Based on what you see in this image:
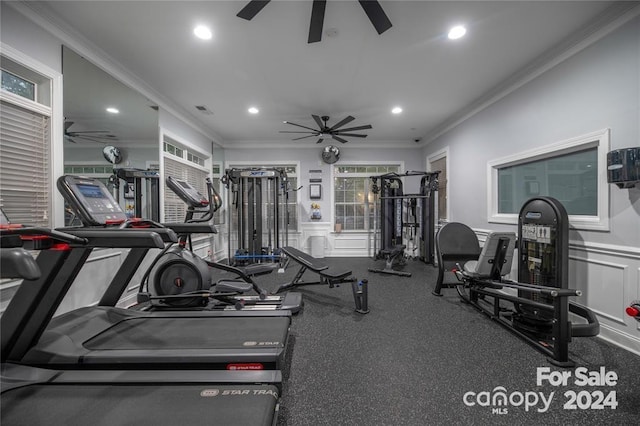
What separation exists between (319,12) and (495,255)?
2840 millimetres

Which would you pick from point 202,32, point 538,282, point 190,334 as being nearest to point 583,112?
point 538,282

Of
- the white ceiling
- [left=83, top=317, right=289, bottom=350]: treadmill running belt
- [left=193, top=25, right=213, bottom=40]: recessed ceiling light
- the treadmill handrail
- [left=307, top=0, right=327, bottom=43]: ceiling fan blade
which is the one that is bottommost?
[left=83, top=317, right=289, bottom=350]: treadmill running belt

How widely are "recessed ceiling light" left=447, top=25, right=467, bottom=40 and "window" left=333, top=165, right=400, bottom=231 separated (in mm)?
3885

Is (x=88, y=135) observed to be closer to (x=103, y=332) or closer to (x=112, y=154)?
(x=112, y=154)

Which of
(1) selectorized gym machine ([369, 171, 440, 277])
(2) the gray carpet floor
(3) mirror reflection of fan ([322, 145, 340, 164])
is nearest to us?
(2) the gray carpet floor

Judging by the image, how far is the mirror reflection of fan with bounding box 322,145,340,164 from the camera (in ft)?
19.3

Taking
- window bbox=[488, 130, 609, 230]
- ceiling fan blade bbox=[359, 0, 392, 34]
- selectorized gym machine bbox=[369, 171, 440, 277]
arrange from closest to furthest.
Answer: ceiling fan blade bbox=[359, 0, 392, 34] < window bbox=[488, 130, 609, 230] < selectorized gym machine bbox=[369, 171, 440, 277]

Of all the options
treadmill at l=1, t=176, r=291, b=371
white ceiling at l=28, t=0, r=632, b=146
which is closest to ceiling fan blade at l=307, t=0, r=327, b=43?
white ceiling at l=28, t=0, r=632, b=146

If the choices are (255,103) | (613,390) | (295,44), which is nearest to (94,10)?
(295,44)

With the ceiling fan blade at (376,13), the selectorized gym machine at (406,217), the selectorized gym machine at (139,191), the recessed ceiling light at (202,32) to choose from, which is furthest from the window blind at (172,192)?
the selectorized gym machine at (406,217)

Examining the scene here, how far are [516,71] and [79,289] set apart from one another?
217 inches

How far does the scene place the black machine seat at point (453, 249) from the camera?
3352 millimetres

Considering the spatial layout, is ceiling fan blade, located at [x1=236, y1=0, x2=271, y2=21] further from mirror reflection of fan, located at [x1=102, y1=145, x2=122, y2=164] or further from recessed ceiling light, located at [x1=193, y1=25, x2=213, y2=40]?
mirror reflection of fan, located at [x1=102, y1=145, x2=122, y2=164]

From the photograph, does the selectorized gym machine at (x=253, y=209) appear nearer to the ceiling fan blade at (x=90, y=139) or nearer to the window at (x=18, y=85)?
the ceiling fan blade at (x=90, y=139)
